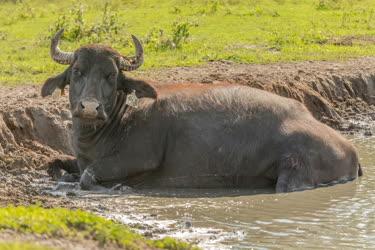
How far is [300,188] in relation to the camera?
484 inches

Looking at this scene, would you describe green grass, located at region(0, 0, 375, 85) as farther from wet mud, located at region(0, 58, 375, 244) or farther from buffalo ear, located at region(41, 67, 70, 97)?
buffalo ear, located at region(41, 67, 70, 97)

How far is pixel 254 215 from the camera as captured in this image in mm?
10875

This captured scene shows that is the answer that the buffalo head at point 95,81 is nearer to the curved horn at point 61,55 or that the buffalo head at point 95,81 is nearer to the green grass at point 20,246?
the curved horn at point 61,55

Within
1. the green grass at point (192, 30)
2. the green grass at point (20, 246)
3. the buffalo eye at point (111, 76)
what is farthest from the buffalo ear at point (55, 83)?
the green grass at point (20, 246)

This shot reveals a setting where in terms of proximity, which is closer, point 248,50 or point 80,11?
point 248,50

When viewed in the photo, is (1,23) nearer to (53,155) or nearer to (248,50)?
(248,50)

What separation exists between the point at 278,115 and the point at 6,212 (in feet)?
16.7

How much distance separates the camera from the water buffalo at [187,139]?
12258mm

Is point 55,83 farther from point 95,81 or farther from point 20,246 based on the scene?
point 20,246

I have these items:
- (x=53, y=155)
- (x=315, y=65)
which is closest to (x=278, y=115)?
(x=53, y=155)

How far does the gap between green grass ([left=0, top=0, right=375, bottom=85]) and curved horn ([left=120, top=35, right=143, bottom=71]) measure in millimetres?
3819

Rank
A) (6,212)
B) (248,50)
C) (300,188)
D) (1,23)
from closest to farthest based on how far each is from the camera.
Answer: (6,212)
(300,188)
(248,50)
(1,23)

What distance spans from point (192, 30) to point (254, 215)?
1330 centimetres

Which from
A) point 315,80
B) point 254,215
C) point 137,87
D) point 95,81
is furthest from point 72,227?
point 315,80
